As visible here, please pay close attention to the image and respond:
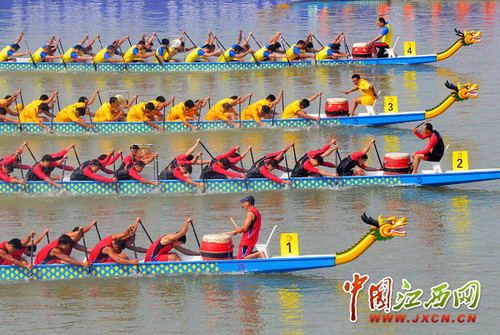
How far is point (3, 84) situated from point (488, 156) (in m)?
20.9

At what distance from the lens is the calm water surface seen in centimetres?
2233

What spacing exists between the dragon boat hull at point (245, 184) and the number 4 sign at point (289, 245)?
6.35 meters

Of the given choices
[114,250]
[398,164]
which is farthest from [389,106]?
[114,250]

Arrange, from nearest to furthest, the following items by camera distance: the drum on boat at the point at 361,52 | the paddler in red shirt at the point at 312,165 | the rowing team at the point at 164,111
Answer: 1. the paddler in red shirt at the point at 312,165
2. the rowing team at the point at 164,111
3. the drum on boat at the point at 361,52

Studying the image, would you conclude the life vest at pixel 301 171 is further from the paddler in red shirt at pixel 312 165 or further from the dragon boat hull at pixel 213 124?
the dragon boat hull at pixel 213 124

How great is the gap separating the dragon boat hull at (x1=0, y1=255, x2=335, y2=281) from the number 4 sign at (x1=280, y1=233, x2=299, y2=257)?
0.20 meters

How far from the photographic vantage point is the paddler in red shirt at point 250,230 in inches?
934

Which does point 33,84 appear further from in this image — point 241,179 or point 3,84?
point 241,179

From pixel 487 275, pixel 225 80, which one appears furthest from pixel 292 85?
pixel 487 275

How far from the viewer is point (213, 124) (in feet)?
120

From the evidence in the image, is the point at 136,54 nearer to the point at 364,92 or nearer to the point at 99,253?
the point at 364,92

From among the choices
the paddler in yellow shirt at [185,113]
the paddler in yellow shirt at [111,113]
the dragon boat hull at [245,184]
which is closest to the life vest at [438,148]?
the dragon boat hull at [245,184]

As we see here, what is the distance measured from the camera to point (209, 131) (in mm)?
36562

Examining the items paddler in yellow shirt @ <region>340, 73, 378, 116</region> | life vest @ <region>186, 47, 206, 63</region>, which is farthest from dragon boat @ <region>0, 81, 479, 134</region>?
life vest @ <region>186, 47, 206, 63</region>
